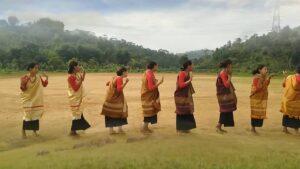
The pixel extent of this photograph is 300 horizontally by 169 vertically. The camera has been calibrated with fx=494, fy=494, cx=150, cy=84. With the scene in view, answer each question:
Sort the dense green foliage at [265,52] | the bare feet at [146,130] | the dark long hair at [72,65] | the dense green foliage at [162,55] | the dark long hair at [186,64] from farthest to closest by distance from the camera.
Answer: the dense green foliage at [162,55], the dense green foliage at [265,52], the bare feet at [146,130], the dark long hair at [72,65], the dark long hair at [186,64]

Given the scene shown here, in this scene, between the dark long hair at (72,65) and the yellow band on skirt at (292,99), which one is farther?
the yellow band on skirt at (292,99)

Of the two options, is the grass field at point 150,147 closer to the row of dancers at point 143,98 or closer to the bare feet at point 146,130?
the bare feet at point 146,130

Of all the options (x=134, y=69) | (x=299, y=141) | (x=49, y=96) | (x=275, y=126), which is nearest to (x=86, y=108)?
A: (x=49, y=96)

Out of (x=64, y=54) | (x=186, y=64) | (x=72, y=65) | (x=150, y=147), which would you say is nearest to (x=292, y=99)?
(x=186, y=64)

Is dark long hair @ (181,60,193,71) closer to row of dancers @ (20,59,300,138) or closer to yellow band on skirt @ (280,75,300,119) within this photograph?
row of dancers @ (20,59,300,138)

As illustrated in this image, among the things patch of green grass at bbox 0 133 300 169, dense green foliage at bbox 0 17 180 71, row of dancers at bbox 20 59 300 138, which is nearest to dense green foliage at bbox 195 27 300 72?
dense green foliage at bbox 0 17 180 71

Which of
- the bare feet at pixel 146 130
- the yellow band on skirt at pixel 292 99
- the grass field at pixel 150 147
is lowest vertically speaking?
the grass field at pixel 150 147

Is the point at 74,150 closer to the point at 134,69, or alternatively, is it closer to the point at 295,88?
the point at 295,88

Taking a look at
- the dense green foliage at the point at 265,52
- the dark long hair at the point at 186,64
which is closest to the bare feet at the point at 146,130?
the dark long hair at the point at 186,64

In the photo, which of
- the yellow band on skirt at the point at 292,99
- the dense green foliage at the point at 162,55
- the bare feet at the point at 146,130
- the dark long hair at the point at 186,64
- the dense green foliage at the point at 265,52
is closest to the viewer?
the dark long hair at the point at 186,64

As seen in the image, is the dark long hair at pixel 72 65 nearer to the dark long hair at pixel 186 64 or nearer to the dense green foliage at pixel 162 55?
the dark long hair at pixel 186 64

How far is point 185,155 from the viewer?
856cm

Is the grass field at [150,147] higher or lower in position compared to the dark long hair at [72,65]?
lower

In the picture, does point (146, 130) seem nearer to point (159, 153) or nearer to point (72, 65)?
point (72, 65)
